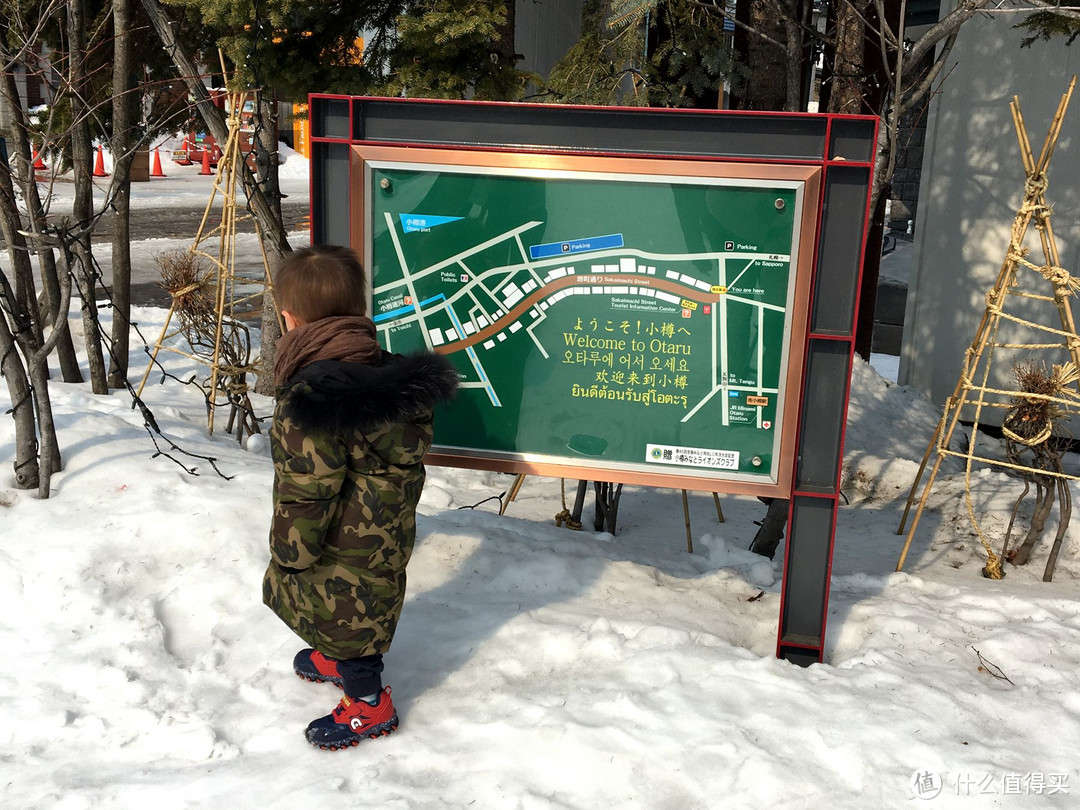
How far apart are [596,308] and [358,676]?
5.14ft

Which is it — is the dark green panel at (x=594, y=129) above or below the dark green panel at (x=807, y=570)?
above

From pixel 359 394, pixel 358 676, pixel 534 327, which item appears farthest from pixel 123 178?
pixel 358 676

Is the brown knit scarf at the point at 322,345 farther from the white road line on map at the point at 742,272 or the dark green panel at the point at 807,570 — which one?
the dark green panel at the point at 807,570

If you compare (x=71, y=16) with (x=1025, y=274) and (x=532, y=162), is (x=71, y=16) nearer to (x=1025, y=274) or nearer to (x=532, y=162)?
(x=532, y=162)

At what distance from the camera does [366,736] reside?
3188mm

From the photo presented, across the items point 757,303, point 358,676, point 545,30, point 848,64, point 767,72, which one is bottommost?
point 358,676

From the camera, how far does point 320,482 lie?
9.51 feet

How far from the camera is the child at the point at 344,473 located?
289cm

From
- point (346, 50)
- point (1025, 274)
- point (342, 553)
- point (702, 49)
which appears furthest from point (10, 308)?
point (1025, 274)

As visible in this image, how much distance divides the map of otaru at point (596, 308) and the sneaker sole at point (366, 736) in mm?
1147

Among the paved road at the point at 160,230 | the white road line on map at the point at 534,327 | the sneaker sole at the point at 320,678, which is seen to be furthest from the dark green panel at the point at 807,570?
the paved road at the point at 160,230

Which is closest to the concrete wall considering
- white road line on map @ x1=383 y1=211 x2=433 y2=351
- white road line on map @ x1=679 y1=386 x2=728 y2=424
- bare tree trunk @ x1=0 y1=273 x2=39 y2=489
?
white road line on map @ x1=679 y1=386 x2=728 y2=424

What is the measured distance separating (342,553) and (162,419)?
11.7ft

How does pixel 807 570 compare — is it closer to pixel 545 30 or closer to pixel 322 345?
pixel 322 345
